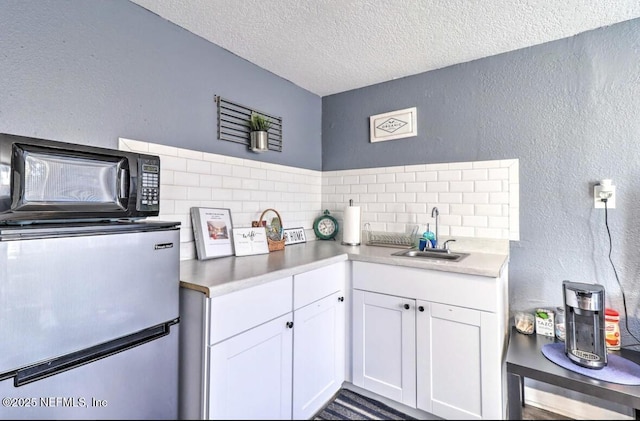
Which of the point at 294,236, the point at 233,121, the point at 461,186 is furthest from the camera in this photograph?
the point at 294,236

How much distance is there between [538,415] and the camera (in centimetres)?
180

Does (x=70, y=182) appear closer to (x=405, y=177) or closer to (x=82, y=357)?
(x=82, y=357)

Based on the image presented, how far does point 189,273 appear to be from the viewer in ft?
4.41

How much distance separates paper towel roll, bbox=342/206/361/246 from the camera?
236 cm

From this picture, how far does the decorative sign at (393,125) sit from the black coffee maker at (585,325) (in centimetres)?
143

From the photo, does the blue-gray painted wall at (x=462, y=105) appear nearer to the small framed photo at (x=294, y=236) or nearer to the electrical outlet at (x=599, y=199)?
the electrical outlet at (x=599, y=199)

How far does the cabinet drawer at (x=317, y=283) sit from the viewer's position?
154cm

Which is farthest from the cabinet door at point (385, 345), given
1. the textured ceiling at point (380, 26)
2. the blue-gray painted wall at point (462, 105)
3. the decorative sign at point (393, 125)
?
the textured ceiling at point (380, 26)

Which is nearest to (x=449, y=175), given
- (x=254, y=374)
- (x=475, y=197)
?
(x=475, y=197)


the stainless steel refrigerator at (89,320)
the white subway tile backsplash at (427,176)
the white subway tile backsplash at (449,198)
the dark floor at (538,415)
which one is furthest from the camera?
the white subway tile backsplash at (427,176)

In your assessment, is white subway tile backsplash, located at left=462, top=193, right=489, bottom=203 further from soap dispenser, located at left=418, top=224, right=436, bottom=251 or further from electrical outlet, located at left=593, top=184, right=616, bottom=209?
electrical outlet, located at left=593, top=184, right=616, bottom=209

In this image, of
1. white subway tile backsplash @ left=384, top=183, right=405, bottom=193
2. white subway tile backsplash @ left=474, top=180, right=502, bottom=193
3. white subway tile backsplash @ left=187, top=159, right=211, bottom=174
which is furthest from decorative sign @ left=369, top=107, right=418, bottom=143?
white subway tile backsplash @ left=187, top=159, right=211, bottom=174

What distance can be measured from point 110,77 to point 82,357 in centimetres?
124

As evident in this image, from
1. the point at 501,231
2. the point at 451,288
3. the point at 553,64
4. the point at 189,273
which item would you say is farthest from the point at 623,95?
the point at 189,273
